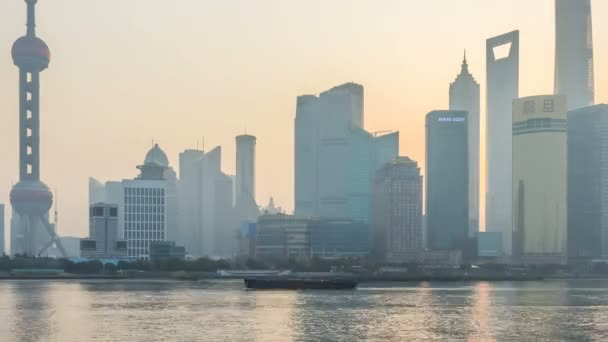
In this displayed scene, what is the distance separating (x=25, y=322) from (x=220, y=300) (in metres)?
57.5

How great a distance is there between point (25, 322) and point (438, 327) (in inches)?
2383

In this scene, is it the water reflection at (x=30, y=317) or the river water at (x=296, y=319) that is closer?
the river water at (x=296, y=319)

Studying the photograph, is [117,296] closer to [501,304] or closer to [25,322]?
→ [25,322]

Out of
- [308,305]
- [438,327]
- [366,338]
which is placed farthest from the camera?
[308,305]

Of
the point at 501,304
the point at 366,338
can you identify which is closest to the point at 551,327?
the point at 366,338

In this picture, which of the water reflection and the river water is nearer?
the river water

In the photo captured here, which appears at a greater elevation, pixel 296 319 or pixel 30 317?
pixel 296 319

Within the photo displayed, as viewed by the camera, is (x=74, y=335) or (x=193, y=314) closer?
(x=74, y=335)

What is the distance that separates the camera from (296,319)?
5404 inches

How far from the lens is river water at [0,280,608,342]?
11475cm

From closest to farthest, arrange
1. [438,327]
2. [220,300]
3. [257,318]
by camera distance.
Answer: [438,327] < [257,318] < [220,300]

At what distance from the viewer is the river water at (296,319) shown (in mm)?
114750

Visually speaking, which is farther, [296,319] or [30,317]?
[30,317]

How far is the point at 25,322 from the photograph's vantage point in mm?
131875
